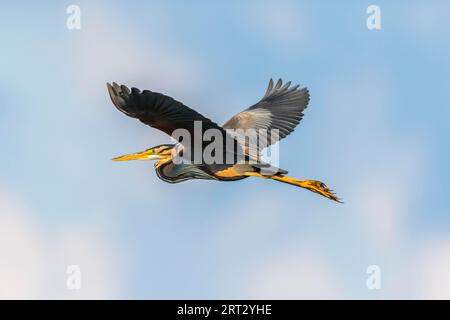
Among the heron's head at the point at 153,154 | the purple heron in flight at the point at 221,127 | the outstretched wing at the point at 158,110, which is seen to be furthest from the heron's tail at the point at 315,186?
the outstretched wing at the point at 158,110

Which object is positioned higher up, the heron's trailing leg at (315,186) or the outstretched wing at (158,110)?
the outstretched wing at (158,110)

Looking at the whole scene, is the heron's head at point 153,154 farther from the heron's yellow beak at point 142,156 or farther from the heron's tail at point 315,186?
the heron's tail at point 315,186

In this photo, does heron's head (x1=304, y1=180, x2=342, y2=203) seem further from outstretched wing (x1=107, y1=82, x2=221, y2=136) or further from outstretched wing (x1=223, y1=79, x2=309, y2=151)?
outstretched wing (x1=107, y1=82, x2=221, y2=136)

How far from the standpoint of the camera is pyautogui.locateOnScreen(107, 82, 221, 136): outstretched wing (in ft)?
37.3

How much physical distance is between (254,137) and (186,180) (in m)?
1.81

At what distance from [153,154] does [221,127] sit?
259cm

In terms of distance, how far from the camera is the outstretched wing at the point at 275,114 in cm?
1540

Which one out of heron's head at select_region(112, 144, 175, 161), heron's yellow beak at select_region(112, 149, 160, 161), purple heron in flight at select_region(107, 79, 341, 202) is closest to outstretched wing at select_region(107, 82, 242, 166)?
purple heron in flight at select_region(107, 79, 341, 202)

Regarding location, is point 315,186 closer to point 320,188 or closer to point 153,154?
point 320,188

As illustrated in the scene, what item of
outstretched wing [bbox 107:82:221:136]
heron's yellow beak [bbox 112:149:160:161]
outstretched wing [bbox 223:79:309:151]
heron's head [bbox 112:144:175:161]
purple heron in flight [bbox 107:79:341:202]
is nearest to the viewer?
outstretched wing [bbox 107:82:221:136]

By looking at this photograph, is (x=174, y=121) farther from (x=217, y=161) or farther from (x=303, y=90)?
(x=303, y=90)

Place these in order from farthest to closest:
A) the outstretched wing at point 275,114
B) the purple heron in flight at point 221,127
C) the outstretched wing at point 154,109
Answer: the outstretched wing at point 275,114 → the purple heron in flight at point 221,127 → the outstretched wing at point 154,109

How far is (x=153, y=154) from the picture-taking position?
14.2 metres

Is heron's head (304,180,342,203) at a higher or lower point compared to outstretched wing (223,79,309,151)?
lower
